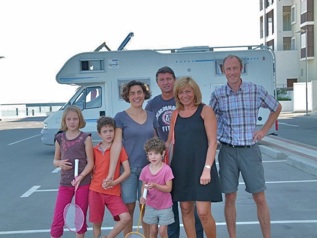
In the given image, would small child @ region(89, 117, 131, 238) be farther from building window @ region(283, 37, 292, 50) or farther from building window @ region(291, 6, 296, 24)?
building window @ region(283, 37, 292, 50)

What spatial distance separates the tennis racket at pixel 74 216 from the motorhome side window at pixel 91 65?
10028 mm

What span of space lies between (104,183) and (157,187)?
0.56m

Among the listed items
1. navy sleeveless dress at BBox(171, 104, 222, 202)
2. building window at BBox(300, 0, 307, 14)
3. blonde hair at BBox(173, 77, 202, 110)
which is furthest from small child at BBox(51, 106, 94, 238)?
building window at BBox(300, 0, 307, 14)

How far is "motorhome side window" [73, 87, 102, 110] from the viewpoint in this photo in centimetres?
1438

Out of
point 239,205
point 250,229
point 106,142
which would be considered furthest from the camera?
point 239,205

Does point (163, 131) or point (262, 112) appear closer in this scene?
point (163, 131)

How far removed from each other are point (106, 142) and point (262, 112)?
34.4ft

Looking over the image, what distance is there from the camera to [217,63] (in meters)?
14.3

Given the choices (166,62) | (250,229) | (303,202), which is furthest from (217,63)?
(250,229)

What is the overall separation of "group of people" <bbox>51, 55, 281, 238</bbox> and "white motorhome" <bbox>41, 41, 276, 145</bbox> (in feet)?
31.3

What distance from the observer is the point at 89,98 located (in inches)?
569

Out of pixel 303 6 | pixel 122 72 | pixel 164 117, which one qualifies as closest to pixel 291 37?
pixel 303 6

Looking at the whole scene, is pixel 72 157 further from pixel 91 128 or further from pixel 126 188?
pixel 91 128

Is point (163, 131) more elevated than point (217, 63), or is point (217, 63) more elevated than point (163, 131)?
point (217, 63)
